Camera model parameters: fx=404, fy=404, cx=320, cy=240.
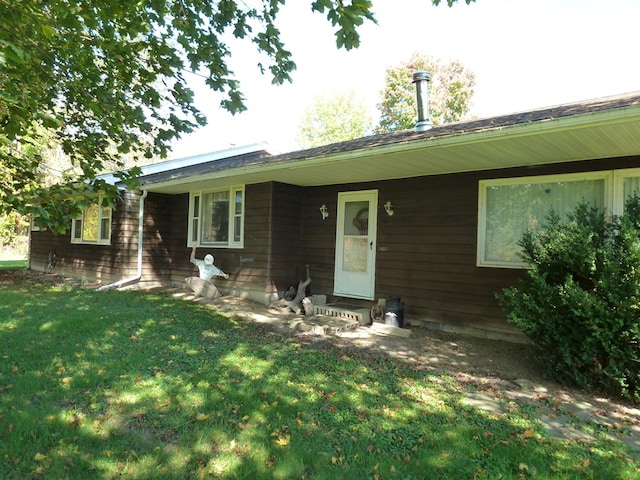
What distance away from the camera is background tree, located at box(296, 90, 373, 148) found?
3559 centimetres

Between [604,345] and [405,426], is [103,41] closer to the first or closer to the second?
[405,426]

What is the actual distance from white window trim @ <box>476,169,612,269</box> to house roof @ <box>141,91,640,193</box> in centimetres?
22

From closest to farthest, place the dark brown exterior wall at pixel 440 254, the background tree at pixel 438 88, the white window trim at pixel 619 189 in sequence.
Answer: the white window trim at pixel 619 189, the dark brown exterior wall at pixel 440 254, the background tree at pixel 438 88

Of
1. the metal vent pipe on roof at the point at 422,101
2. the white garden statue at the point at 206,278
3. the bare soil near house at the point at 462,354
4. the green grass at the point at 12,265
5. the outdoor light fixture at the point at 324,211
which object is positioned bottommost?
the bare soil near house at the point at 462,354

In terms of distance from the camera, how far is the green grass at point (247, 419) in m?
2.44

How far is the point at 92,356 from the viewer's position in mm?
4270

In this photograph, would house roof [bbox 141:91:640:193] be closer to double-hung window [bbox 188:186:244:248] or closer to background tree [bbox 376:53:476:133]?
double-hung window [bbox 188:186:244:248]

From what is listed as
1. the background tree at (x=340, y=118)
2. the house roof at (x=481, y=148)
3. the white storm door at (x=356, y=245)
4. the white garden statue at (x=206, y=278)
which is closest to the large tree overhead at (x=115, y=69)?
the house roof at (x=481, y=148)

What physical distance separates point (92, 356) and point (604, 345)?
5.00m

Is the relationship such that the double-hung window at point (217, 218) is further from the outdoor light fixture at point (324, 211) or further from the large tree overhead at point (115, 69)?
the large tree overhead at point (115, 69)

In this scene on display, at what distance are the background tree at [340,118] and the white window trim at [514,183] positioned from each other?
30.2 m

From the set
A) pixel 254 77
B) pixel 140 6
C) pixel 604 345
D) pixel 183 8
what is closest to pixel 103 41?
pixel 140 6

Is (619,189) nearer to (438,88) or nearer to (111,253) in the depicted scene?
(111,253)

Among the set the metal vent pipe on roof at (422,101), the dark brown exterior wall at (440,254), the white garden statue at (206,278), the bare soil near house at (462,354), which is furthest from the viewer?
the white garden statue at (206,278)
